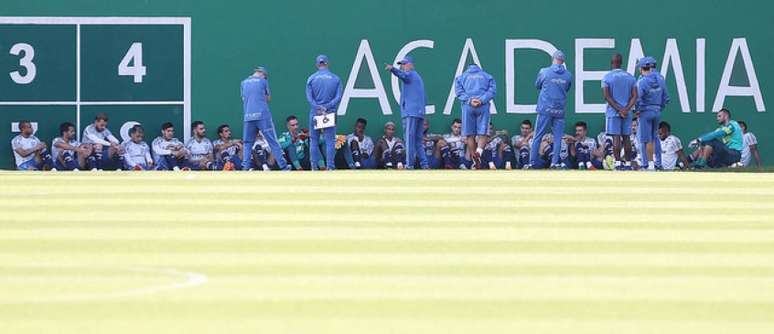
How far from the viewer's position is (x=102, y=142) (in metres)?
19.2

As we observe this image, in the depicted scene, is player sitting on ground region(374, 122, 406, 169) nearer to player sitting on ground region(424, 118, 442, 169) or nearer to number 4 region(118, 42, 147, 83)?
player sitting on ground region(424, 118, 442, 169)

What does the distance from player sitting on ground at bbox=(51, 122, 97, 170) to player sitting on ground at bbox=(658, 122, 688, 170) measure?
8050 millimetres

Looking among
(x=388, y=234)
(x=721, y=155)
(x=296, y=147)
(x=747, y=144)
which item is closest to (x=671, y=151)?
(x=721, y=155)

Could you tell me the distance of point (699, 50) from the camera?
66.3 feet

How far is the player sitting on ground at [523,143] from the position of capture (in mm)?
19000

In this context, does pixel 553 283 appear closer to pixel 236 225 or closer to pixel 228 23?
pixel 236 225

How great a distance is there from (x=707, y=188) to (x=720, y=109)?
468 inches

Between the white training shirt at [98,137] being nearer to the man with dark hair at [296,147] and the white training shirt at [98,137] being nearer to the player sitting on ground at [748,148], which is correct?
the man with dark hair at [296,147]

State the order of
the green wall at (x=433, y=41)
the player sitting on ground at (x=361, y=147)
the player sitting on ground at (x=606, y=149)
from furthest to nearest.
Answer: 1. the green wall at (x=433, y=41)
2. the player sitting on ground at (x=361, y=147)
3. the player sitting on ground at (x=606, y=149)

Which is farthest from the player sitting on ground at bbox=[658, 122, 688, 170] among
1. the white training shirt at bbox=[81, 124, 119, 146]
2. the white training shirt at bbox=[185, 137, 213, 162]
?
the white training shirt at bbox=[81, 124, 119, 146]

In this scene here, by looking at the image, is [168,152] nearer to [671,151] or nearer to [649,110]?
[671,151]

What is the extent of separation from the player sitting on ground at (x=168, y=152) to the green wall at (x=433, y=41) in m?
0.71

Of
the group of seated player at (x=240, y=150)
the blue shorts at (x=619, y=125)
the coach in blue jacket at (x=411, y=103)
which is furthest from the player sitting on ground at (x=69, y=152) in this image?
the blue shorts at (x=619, y=125)

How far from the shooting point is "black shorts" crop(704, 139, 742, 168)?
18.6 meters
